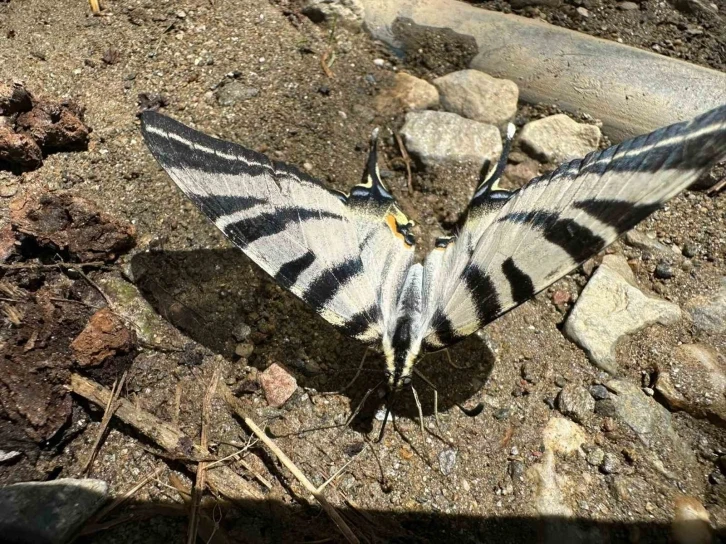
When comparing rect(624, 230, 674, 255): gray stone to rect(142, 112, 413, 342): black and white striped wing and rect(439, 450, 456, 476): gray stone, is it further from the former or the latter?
rect(439, 450, 456, 476): gray stone

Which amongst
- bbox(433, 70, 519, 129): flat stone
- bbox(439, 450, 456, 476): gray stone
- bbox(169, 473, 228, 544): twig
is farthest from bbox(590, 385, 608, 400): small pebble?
bbox(169, 473, 228, 544): twig

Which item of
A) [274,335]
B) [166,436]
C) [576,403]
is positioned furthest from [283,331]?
[576,403]

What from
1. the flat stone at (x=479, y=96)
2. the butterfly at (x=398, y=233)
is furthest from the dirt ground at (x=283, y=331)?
the butterfly at (x=398, y=233)

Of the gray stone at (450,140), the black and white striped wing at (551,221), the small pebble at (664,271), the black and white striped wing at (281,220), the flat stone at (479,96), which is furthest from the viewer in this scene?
the flat stone at (479,96)

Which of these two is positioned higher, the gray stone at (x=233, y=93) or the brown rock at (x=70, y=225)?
the gray stone at (x=233, y=93)

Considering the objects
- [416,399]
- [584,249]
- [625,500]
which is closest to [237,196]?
[416,399]

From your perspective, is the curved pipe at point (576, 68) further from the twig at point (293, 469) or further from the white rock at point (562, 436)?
the twig at point (293, 469)
